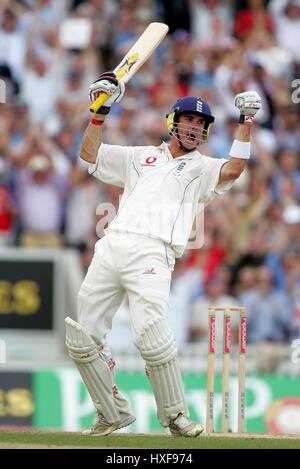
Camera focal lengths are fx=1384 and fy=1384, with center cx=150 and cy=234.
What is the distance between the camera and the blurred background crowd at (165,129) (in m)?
12.0

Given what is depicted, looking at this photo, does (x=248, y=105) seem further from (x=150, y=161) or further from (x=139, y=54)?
(x=139, y=54)

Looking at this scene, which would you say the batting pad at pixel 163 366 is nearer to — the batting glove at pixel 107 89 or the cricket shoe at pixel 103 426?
the cricket shoe at pixel 103 426

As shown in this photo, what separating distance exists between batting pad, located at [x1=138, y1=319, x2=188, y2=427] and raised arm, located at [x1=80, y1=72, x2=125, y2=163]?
3.62 ft

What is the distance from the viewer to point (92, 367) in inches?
305

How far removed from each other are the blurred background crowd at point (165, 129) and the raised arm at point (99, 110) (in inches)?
148

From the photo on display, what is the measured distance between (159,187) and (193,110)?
1.58 feet

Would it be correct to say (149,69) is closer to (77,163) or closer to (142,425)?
(77,163)

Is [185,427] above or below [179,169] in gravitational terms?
below

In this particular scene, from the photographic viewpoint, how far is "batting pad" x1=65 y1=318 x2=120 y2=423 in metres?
7.66
